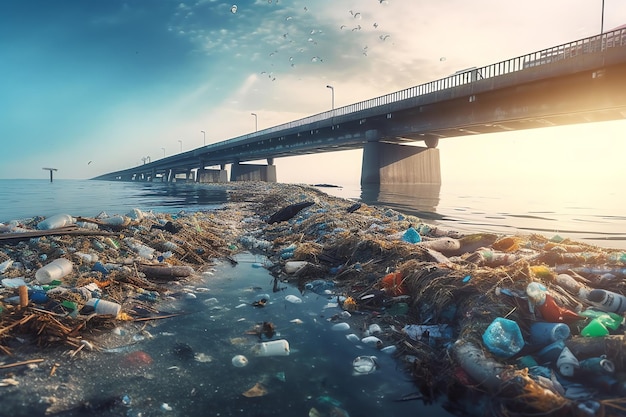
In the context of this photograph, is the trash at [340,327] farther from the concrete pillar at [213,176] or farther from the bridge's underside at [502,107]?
the concrete pillar at [213,176]

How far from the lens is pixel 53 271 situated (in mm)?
4023

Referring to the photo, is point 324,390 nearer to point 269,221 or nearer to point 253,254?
point 253,254

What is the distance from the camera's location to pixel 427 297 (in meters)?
3.59

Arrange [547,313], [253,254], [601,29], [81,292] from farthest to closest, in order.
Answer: [601,29], [253,254], [81,292], [547,313]

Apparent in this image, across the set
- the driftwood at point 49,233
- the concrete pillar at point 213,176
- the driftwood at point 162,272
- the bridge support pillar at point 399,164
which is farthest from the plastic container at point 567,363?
the concrete pillar at point 213,176

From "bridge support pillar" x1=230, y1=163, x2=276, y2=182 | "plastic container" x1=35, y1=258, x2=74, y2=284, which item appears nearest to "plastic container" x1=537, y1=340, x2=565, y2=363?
"plastic container" x1=35, y1=258, x2=74, y2=284

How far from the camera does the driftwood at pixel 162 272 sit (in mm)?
4684

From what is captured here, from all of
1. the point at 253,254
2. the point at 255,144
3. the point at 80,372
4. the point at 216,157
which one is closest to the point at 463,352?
the point at 80,372

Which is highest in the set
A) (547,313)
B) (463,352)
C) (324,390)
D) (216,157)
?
(216,157)

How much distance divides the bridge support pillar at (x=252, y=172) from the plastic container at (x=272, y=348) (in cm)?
6349

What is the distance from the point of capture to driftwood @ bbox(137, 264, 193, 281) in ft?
15.4

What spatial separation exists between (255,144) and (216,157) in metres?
18.8

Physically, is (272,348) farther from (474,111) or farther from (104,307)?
(474,111)

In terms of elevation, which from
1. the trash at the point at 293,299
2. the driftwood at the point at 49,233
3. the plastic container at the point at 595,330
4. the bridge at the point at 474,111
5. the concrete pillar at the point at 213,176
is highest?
the bridge at the point at 474,111
